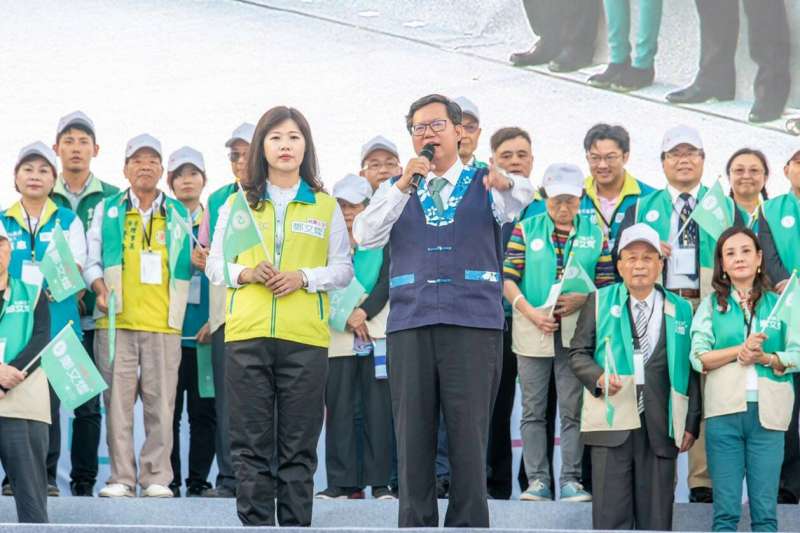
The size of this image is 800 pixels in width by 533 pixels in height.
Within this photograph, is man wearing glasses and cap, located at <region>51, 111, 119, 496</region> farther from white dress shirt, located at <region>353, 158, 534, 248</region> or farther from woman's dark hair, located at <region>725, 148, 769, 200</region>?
woman's dark hair, located at <region>725, 148, 769, 200</region>

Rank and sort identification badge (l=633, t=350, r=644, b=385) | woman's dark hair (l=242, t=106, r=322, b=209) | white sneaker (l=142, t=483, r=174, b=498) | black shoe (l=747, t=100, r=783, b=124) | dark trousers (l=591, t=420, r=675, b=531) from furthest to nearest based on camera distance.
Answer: black shoe (l=747, t=100, r=783, b=124) < white sneaker (l=142, t=483, r=174, b=498) < identification badge (l=633, t=350, r=644, b=385) < dark trousers (l=591, t=420, r=675, b=531) < woman's dark hair (l=242, t=106, r=322, b=209)

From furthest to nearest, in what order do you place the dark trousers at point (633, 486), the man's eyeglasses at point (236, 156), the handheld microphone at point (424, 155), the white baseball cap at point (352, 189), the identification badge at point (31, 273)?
1. the man's eyeglasses at point (236, 156)
2. the white baseball cap at point (352, 189)
3. the identification badge at point (31, 273)
4. the dark trousers at point (633, 486)
5. the handheld microphone at point (424, 155)

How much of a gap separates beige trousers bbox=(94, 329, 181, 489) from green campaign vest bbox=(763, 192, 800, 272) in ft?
7.82

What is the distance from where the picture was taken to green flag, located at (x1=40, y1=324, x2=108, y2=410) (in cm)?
517

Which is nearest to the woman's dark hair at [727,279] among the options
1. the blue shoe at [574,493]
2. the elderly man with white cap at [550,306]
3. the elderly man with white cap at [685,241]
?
the elderly man with white cap at [685,241]

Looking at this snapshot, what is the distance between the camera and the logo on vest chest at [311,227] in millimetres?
4824

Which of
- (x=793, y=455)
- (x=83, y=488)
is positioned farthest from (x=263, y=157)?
(x=793, y=455)

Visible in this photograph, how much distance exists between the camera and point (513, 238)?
231 inches

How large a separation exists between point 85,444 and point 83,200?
1060 millimetres

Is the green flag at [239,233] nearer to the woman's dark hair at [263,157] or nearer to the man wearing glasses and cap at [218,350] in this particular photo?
the woman's dark hair at [263,157]

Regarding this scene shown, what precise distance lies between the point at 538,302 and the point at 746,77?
1.74 m

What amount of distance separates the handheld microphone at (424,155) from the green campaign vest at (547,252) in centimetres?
137

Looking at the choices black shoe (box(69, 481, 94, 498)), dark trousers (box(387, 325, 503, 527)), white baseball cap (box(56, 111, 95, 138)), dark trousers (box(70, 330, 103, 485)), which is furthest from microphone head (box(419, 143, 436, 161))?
white baseball cap (box(56, 111, 95, 138))

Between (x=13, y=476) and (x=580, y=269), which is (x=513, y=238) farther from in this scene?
(x=13, y=476)
